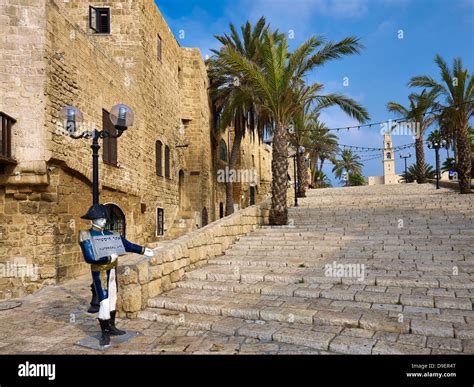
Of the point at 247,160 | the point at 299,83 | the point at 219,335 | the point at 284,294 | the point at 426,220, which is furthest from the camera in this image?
the point at 247,160

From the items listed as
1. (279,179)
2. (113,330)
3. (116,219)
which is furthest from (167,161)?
(113,330)

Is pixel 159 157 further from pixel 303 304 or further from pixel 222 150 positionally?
pixel 303 304

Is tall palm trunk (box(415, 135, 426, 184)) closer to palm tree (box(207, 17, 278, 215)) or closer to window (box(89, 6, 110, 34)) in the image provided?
palm tree (box(207, 17, 278, 215))

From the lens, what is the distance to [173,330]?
4793 mm

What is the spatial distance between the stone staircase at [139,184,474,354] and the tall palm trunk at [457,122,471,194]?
6.36m

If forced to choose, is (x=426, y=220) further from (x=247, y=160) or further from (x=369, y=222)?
(x=247, y=160)

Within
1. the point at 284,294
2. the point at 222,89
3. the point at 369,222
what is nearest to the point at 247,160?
the point at 222,89

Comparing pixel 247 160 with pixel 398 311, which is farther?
pixel 247 160

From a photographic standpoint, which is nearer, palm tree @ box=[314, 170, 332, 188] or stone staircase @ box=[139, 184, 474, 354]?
stone staircase @ box=[139, 184, 474, 354]

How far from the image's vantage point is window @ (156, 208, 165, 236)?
15328 mm

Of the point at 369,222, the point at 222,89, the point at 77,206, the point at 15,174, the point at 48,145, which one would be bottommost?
the point at 369,222

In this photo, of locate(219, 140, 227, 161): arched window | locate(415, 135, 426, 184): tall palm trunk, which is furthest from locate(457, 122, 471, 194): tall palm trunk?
locate(219, 140, 227, 161): arched window

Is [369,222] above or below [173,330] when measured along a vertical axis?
above
